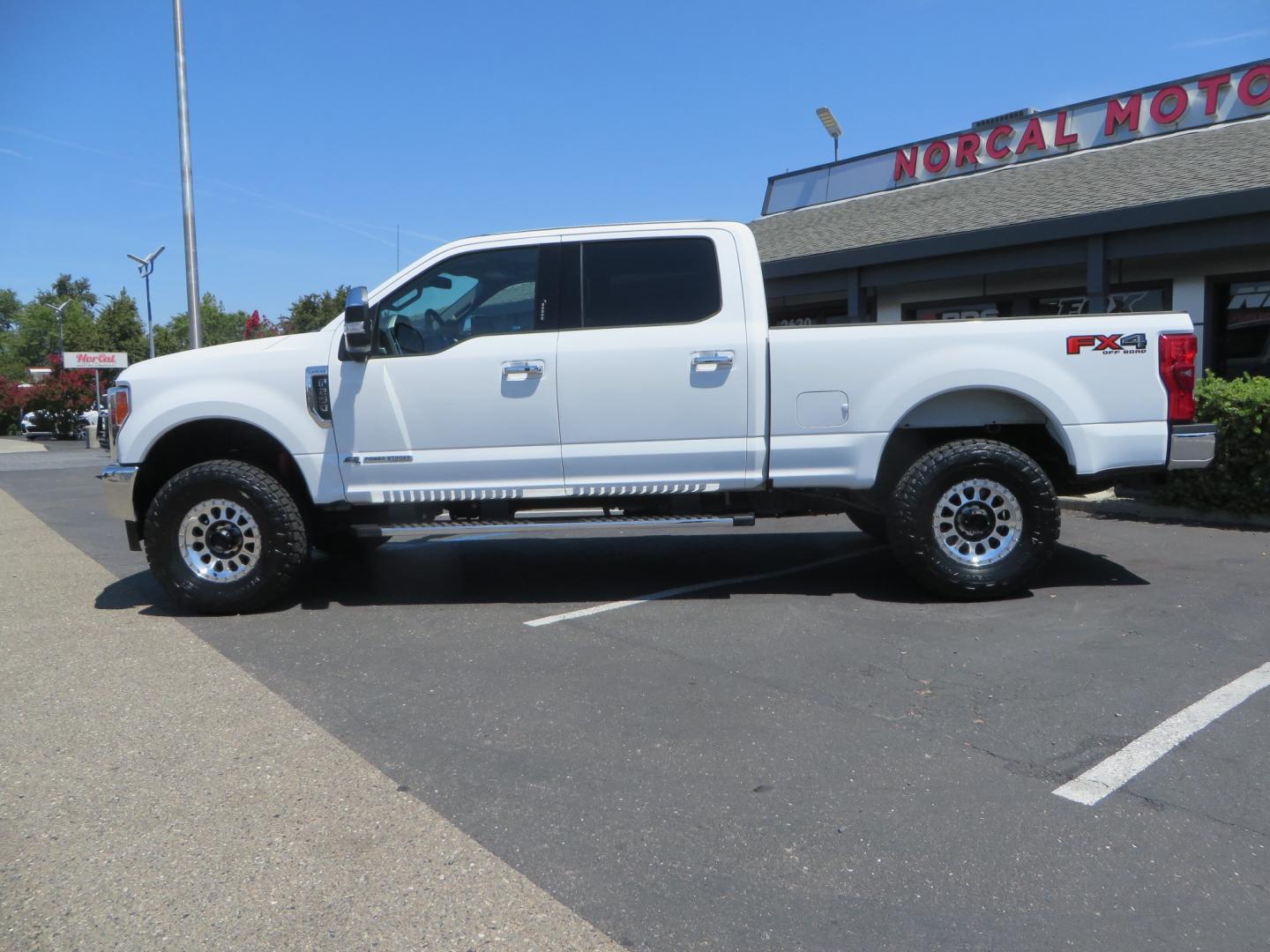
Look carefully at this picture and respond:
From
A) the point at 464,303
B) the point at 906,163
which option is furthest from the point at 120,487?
the point at 906,163

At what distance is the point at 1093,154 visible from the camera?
50.9 feet

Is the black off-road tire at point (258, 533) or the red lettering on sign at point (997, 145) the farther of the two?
the red lettering on sign at point (997, 145)

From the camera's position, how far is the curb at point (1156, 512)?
8703mm

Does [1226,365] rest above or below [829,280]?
below

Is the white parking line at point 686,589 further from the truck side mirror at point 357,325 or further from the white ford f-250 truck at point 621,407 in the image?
the truck side mirror at point 357,325

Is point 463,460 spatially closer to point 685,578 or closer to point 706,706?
point 685,578

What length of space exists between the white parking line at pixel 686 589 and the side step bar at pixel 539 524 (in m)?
0.51

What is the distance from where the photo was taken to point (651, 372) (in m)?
6.02

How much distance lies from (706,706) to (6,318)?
475 feet

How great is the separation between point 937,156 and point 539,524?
14455 mm

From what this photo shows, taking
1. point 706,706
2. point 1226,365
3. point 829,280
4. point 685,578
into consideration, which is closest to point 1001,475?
point 685,578

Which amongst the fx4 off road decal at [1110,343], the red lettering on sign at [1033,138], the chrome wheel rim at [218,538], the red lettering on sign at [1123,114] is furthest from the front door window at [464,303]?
the red lettering on sign at [1033,138]

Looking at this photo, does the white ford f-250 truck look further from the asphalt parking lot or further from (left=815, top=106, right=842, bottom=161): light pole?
(left=815, top=106, right=842, bottom=161): light pole

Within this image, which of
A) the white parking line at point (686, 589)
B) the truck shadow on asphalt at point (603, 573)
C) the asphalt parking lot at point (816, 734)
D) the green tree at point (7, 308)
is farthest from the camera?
the green tree at point (7, 308)
